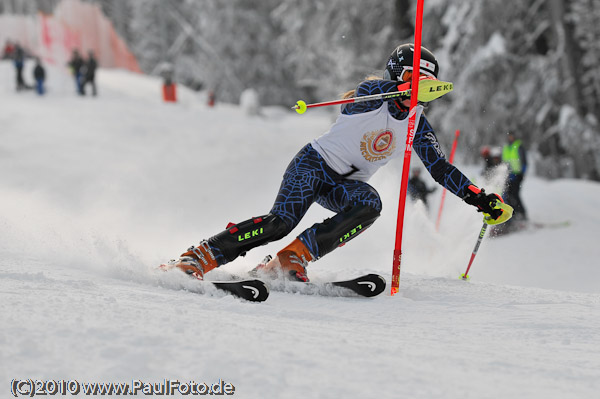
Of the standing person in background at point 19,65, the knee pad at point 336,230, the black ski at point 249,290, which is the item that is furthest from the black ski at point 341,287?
the standing person in background at point 19,65

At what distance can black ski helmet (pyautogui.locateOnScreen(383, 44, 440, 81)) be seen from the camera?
12.0 feet

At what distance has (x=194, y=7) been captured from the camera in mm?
33812

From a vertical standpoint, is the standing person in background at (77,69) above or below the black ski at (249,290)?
above

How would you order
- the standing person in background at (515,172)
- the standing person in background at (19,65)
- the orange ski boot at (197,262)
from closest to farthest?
→ the orange ski boot at (197,262) < the standing person in background at (515,172) < the standing person in background at (19,65)

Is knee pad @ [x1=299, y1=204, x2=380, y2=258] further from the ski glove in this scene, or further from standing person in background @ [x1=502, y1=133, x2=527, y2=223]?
standing person in background @ [x1=502, y1=133, x2=527, y2=223]

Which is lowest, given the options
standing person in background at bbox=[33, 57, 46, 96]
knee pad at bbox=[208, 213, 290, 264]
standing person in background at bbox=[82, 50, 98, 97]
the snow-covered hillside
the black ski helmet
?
the snow-covered hillside

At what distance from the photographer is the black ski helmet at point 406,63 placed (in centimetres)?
367

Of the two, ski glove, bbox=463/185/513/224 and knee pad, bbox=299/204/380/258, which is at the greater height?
ski glove, bbox=463/185/513/224

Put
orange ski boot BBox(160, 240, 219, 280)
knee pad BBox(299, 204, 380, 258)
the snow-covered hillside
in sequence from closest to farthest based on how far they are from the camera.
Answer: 1. the snow-covered hillside
2. orange ski boot BBox(160, 240, 219, 280)
3. knee pad BBox(299, 204, 380, 258)

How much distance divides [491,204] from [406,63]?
Result: 99cm

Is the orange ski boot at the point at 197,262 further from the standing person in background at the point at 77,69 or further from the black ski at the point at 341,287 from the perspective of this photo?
the standing person in background at the point at 77,69

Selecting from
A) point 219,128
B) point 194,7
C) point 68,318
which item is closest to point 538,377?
point 68,318
